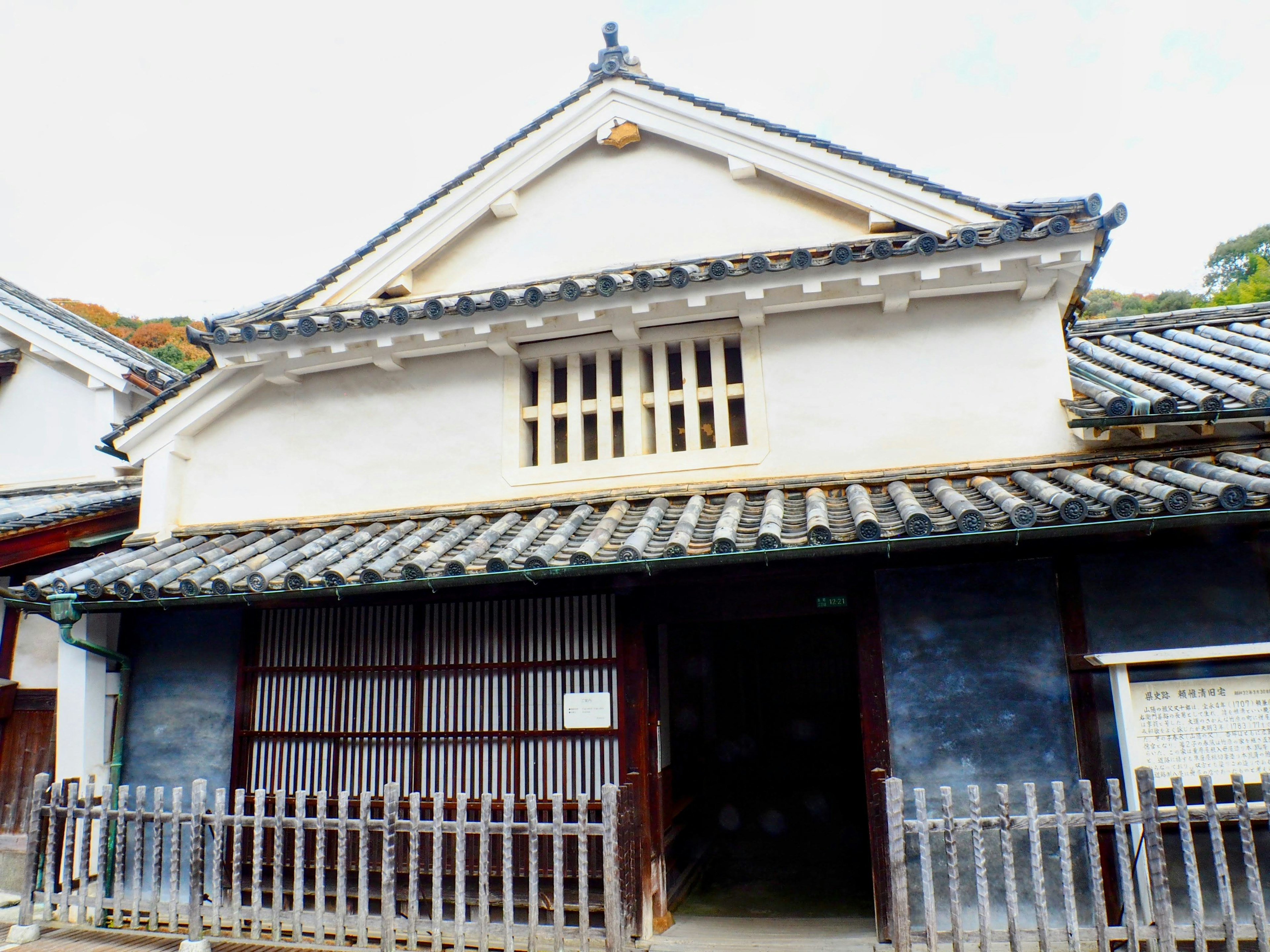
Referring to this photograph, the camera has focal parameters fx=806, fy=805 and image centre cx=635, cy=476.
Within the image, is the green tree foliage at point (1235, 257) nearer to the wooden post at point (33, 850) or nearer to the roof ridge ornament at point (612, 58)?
the roof ridge ornament at point (612, 58)

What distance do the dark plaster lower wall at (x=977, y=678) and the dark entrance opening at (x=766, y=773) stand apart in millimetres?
1930

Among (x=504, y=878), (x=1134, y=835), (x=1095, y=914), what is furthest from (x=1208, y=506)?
(x=504, y=878)

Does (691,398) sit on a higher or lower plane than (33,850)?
higher

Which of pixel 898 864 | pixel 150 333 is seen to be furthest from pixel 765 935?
pixel 150 333

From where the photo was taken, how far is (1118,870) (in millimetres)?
6547

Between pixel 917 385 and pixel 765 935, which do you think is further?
pixel 917 385

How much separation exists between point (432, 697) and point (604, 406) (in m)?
3.65

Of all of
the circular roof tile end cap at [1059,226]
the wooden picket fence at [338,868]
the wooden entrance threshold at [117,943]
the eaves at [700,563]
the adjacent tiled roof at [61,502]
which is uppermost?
the circular roof tile end cap at [1059,226]

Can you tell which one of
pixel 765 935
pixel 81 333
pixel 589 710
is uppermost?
pixel 81 333

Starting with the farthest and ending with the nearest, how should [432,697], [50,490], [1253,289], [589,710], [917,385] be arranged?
[1253,289] < [50,490] < [917,385] < [432,697] < [589,710]

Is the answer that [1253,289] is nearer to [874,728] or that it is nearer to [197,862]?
[874,728]

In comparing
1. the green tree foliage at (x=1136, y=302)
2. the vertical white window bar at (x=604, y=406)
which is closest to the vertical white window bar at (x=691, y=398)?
the vertical white window bar at (x=604, y=406)

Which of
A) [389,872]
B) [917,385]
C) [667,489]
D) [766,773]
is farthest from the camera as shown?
[766,773]

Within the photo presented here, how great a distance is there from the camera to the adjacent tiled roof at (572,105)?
28.1 feet
